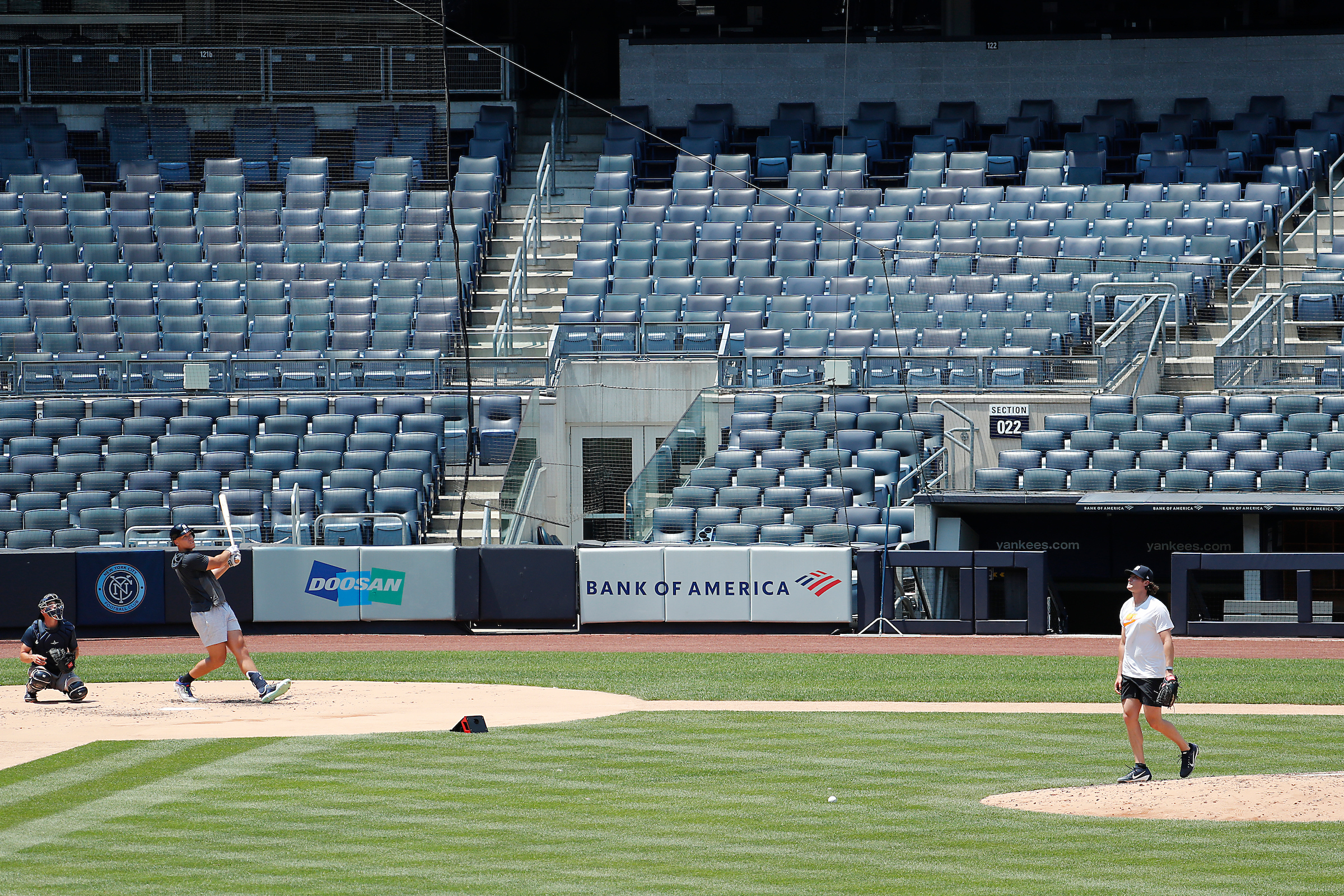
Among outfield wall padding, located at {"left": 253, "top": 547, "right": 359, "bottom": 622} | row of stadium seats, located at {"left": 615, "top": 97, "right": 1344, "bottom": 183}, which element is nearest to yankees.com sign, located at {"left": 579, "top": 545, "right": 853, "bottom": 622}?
outfield wall padding, located at {"left": 253, "top": 547, "right": 359, "bottom": 622}

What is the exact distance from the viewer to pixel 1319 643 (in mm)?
20250

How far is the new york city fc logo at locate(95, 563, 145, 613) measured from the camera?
21.9 meters

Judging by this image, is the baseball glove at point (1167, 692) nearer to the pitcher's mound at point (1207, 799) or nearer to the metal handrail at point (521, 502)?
the pitcher's mound at point (1207, 799)

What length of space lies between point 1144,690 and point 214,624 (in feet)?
27.5

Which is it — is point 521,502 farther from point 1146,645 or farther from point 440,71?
point 1146,645

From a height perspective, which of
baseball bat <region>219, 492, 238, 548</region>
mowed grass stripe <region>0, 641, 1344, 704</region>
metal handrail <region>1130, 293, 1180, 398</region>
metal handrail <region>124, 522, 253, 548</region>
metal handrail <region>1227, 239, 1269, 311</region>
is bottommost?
mowed grass stripe <region>0, 641, 1344, 704</region>

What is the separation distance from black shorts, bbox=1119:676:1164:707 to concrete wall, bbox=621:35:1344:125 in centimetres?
2445

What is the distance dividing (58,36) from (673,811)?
28957mm

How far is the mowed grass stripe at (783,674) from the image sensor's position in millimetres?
16031

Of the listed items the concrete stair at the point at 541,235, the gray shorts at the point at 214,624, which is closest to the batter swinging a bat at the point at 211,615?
the gray shorts at the point at 214,624

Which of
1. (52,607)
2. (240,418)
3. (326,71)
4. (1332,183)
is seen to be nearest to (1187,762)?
(52,607)

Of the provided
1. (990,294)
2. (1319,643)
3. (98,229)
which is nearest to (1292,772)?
(1319,643)

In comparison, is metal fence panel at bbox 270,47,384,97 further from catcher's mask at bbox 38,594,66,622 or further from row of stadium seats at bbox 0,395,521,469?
catcher's mask at bbox 38,594,66,622

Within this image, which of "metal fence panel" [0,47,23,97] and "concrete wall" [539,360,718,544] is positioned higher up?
"metal fence panel" [0,47,23,97]
